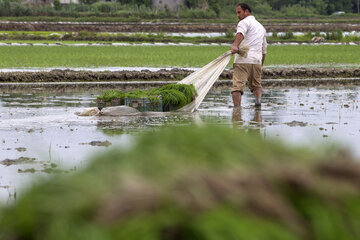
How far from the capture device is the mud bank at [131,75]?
65.9ft

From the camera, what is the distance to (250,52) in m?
13.2

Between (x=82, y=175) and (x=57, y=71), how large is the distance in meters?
19.2

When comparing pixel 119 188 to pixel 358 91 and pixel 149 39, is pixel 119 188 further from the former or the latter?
pixel 149 39

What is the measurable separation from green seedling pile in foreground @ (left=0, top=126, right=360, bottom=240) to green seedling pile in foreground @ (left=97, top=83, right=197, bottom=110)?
34.5 feet

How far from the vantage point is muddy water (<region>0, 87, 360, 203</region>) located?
26.0 feet

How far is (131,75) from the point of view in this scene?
20.8 metres

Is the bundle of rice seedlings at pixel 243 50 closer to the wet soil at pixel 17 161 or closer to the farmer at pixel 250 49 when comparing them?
the farmer at pixel 250 49

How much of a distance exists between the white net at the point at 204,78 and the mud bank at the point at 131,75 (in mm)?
7384

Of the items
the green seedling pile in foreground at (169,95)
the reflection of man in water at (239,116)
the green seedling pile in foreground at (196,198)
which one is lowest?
the reflection of man in water at (239,116)

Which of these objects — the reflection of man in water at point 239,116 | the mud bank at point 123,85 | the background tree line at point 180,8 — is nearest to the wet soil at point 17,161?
the reflection of man in water at point 239,116

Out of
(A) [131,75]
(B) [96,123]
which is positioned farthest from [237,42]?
(A) [131,75]

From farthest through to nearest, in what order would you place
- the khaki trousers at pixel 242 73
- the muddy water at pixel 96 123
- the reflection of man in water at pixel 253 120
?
the khaki trousers at pixel 242 73, the reflection of man in water at pixel 253 120, the muddy water at pixel 96 123

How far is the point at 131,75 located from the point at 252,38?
8.19 m

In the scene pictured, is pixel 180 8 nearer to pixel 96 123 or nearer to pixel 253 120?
pixel 253 120
